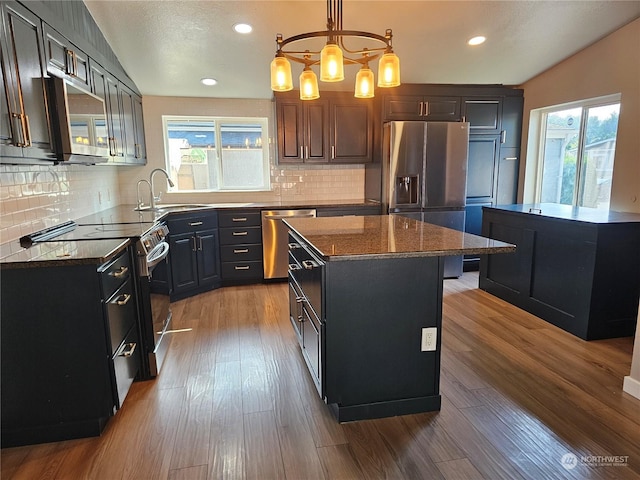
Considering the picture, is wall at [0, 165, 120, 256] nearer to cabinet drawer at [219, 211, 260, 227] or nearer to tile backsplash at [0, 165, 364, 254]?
tile backsplash at [0, 165, 364, 254]

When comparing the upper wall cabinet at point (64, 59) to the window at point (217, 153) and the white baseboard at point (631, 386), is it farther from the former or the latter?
the white baseboard at point (631, 386)

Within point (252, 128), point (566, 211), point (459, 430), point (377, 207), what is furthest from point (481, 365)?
point (252, 128)

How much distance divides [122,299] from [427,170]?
3329mm

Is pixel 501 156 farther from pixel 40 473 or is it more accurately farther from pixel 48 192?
pixel 40 473

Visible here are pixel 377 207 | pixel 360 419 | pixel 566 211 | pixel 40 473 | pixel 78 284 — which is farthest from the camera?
pixel 377 207

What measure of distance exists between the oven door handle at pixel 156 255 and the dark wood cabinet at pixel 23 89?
761 mm

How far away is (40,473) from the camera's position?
1.66 meters

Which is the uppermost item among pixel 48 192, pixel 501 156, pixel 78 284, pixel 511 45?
pixel 511 45

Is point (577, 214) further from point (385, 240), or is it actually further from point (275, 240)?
point (275, 240)

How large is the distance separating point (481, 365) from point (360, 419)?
3.23ft

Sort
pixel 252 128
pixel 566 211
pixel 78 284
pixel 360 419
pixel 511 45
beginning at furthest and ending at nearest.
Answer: pixel 252 128 < pixel 511 45 < pixel 566 211 < pixel 360 419 < pixel 78 284

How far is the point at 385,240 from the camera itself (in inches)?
79.4

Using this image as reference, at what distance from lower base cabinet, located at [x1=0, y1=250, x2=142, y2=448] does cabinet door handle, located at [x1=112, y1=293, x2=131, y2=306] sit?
0.25ft

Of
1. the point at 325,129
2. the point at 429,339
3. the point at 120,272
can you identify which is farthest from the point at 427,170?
the point at 120,272
